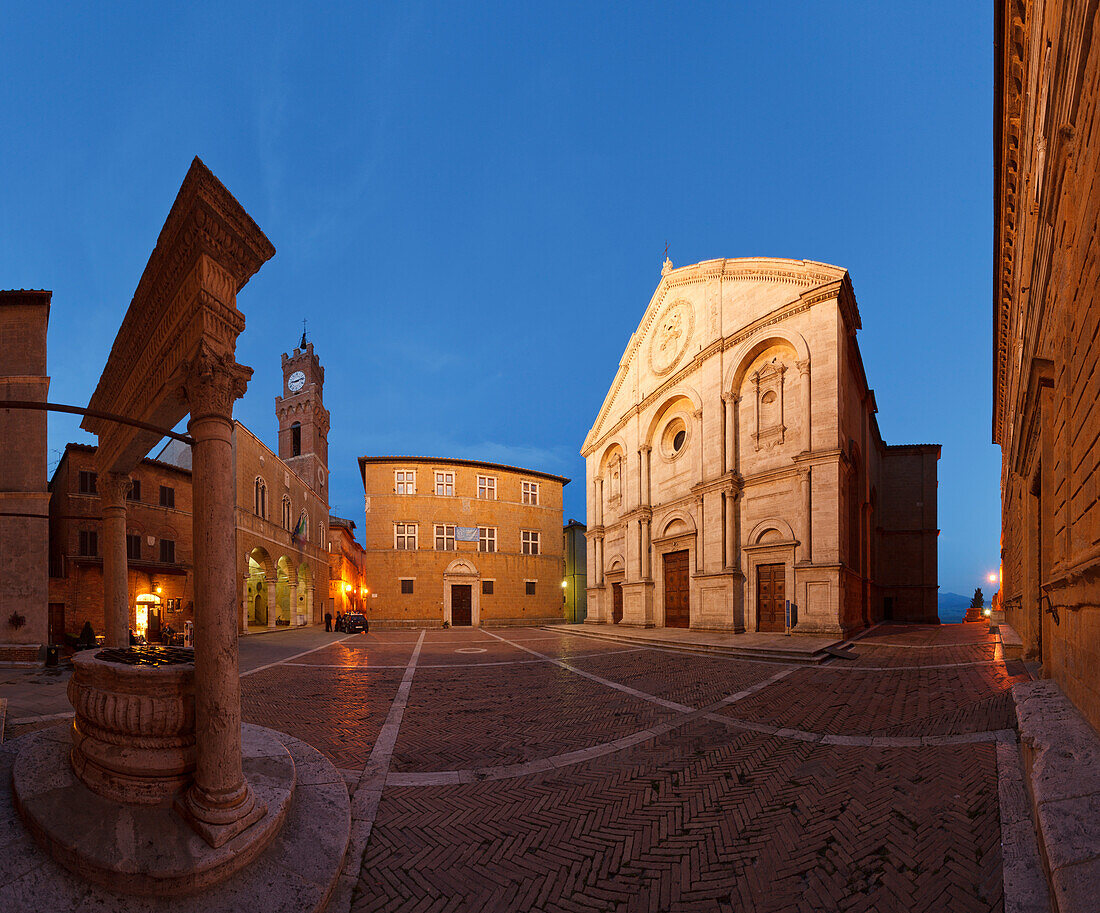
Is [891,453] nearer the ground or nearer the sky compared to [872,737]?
nearer the sky

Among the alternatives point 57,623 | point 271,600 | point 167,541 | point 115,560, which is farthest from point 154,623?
point 115,560

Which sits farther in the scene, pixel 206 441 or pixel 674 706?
pixel 674 706

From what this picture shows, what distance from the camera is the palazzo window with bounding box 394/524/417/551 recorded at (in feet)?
104

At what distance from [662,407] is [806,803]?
21876 mm

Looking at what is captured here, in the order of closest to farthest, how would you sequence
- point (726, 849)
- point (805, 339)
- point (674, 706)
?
1. point (726, 849)
2. point (674, 706)
3. point (805, 339)

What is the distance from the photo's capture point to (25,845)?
3342mm

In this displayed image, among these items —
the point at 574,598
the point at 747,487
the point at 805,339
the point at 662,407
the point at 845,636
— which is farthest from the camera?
the point at 574,598

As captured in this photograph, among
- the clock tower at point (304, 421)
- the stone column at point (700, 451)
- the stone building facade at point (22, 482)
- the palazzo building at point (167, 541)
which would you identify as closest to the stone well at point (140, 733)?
the palazzo building at point (167, 541)

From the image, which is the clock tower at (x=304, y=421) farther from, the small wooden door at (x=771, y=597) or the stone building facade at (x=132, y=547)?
the small wooden door at (x=771, y=597)

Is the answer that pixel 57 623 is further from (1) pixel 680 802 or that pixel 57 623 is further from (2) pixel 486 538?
(1) pixel 680 802

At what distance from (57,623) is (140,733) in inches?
867

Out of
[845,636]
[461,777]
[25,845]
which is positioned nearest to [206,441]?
[25,845]

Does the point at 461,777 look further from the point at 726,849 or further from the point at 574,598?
the point at 574,598

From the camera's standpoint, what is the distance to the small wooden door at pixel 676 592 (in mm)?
22500
